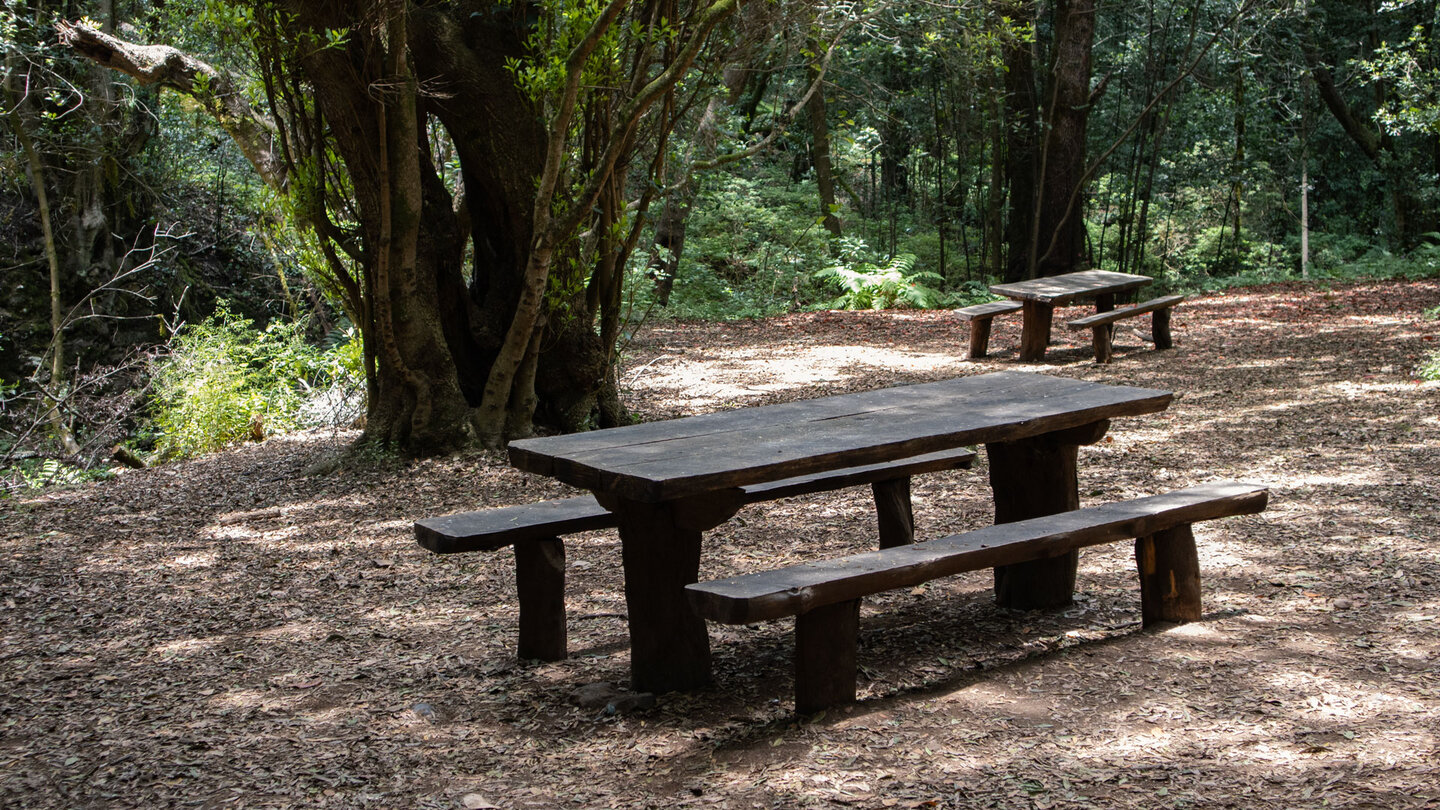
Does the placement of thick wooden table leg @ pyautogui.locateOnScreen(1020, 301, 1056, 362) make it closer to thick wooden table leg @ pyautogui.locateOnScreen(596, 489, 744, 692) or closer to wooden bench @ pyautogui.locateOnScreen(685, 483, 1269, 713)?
wooden bench @ pyautogui.locateOnScreen(685, 483, 1269, 713)

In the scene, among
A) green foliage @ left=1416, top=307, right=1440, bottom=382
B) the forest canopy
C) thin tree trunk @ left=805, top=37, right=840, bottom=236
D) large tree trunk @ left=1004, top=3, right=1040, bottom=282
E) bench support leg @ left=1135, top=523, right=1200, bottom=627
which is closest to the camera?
bench support leg @ left=1135, top=523, right=1200, bottom=627

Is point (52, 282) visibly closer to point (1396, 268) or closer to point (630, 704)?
point (630, 704)

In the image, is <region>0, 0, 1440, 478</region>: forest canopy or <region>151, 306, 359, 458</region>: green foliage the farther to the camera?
<region>151, 306, 359, 458</region>: green foliage

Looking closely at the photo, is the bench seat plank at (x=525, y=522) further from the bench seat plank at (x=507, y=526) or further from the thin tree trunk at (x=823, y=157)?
the thin tree trunk at (x=823, y=157)

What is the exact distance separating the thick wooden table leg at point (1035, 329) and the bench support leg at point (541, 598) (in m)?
7.49

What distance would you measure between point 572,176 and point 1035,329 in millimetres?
5224

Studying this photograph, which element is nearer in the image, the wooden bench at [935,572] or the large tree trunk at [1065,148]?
the wooden bench at [935,572]

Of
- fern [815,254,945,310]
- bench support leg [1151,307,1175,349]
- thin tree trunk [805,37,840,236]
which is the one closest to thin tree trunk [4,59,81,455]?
fern [815,254,945,310]

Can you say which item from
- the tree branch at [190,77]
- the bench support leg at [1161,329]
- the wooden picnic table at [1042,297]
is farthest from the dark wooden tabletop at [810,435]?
the bench support leg at [1161,329]

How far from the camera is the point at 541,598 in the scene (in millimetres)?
4004

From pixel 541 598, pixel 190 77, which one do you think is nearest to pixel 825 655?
pixel 541 598

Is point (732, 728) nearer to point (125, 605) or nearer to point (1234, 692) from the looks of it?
point (1234, 692)

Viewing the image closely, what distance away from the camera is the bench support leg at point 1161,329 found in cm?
1081

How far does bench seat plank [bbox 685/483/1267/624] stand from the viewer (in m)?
3.05
